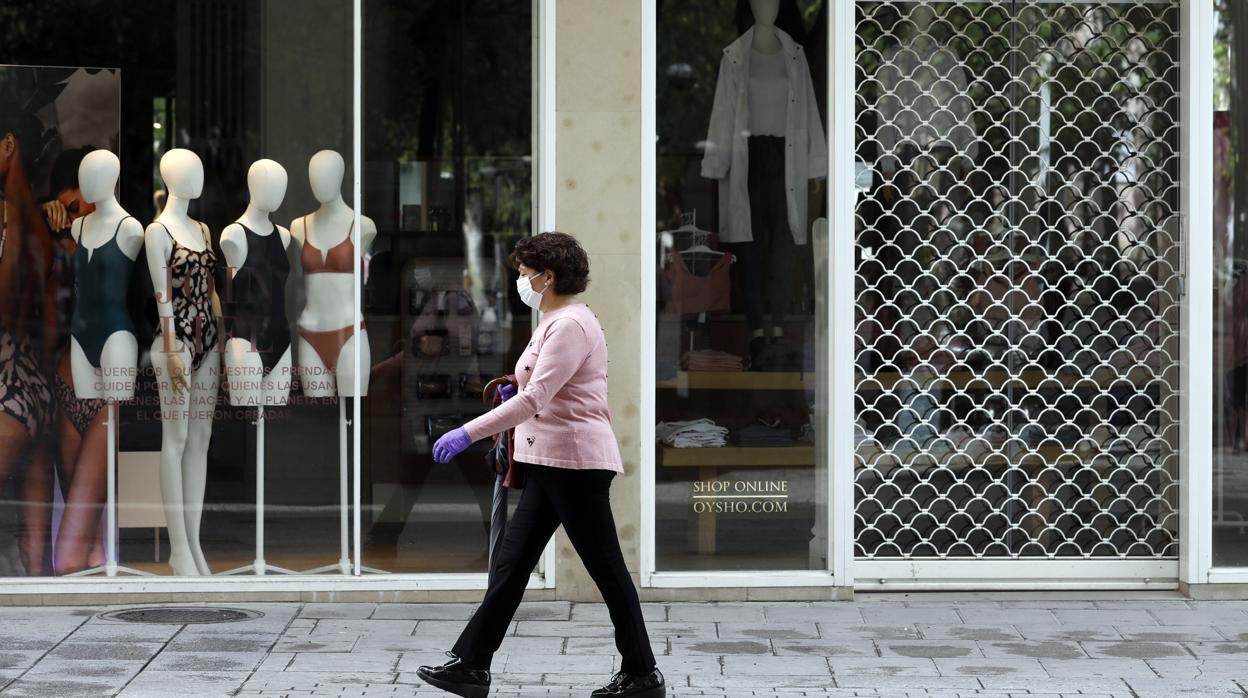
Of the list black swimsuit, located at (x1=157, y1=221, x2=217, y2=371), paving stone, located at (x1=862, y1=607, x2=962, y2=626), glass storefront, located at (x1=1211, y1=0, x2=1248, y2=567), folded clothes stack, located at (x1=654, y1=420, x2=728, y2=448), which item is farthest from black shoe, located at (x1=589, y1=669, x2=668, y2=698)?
glass storefront, located at (x1=1211, y1=0, x2=1248, y2=567)

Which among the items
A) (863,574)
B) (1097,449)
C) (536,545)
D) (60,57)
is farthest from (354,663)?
(1097,449)

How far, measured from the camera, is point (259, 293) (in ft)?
29.0

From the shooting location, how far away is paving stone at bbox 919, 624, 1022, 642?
26.4 ft

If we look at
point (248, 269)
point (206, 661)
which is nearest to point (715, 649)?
point (206, 661)

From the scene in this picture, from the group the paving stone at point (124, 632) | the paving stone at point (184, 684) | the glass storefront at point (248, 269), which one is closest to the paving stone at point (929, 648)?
the glass storefront at point (248, 269)

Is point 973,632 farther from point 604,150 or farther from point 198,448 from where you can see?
point 198,448

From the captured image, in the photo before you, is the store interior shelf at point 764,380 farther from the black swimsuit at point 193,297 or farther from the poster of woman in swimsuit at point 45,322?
the poster of woman in swimsuit at point 45,322

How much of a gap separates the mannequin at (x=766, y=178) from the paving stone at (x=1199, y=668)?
8.35ft

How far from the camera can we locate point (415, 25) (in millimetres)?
8859

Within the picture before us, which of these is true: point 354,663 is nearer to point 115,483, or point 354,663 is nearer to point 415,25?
A: point 115,483

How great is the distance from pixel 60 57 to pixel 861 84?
13.5 feet

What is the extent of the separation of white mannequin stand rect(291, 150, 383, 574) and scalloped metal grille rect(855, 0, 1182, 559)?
2.67 metres

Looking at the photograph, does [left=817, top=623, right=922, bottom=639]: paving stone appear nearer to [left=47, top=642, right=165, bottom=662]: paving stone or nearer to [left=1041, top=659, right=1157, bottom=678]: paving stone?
[left=1041, top=659, right=1157, bottom=678]: paving stone

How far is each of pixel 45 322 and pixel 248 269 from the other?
41.7 inches
